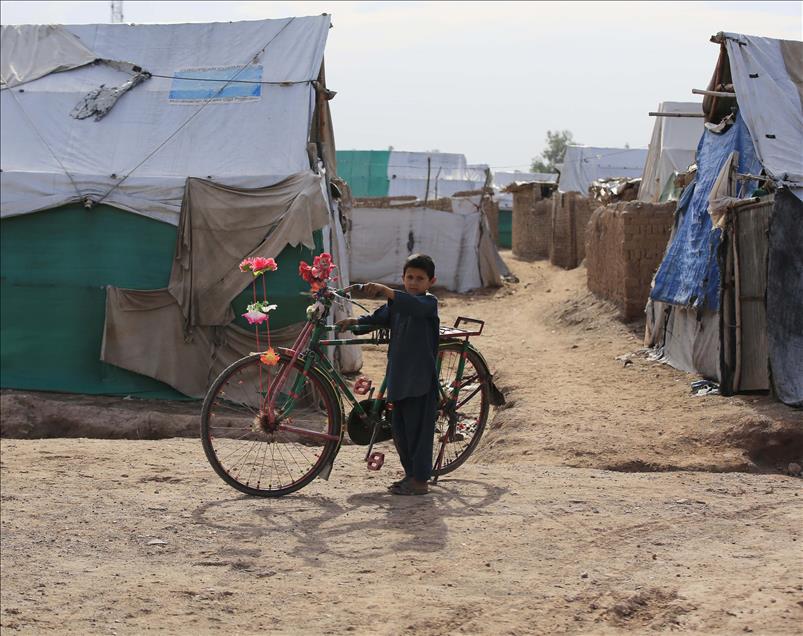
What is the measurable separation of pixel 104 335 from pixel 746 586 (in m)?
7.21

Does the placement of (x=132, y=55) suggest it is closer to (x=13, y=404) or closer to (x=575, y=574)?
(x=13, y=404)

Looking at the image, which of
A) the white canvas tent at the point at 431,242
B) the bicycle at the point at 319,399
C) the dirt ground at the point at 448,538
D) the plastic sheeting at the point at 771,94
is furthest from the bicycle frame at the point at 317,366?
the white canvas tent at the point at 431,242

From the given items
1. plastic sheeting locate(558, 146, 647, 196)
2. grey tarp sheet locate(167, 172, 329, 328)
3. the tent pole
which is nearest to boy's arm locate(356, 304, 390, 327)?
the tent pole

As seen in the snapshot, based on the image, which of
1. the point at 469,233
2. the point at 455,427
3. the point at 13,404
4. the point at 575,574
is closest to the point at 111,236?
the point at 13,404

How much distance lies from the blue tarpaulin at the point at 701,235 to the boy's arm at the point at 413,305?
4.03m

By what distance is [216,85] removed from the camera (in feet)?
34.6

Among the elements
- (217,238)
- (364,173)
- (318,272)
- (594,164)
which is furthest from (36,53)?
(594,164)

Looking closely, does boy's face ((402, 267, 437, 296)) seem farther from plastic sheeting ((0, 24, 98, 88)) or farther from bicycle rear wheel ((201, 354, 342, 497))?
plastic sheeting ((0, 24, 98, 88))

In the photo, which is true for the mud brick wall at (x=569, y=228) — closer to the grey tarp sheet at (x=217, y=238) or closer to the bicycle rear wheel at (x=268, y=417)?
the grey tarp sheet at (x=217, y=238)

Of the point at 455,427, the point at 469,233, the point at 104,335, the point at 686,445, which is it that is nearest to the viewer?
the point at 455,427

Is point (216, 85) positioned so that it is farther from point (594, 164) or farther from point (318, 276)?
point (594, 164)

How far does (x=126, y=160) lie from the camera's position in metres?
9.96

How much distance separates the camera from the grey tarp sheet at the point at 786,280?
743cm

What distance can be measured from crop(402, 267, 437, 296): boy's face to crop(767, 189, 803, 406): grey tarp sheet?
3477 mm
